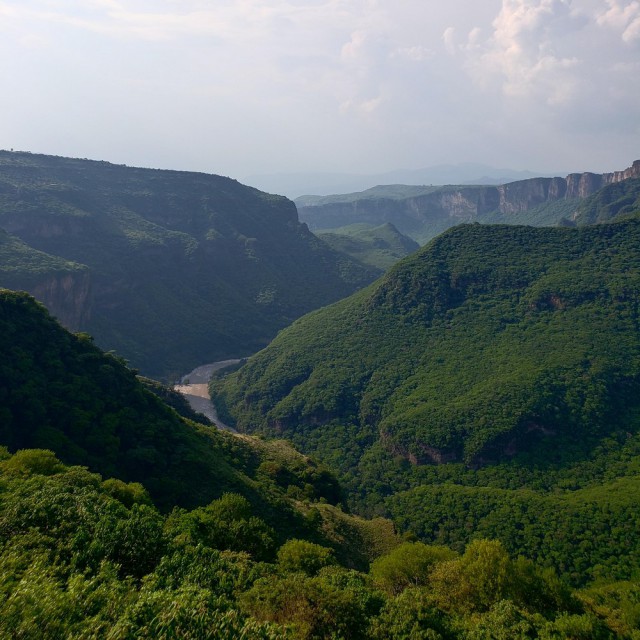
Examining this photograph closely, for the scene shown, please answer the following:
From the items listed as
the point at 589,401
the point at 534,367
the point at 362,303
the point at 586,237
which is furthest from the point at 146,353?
the point at 586,237

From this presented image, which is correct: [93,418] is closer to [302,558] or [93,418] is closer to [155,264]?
[302,558]

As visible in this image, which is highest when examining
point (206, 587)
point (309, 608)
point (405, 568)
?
point (206, 587)

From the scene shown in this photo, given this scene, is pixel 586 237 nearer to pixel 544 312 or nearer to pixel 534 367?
pixel 544 312

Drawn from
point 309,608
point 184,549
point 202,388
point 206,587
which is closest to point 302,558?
point 184,549

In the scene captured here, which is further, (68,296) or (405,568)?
(68,296)

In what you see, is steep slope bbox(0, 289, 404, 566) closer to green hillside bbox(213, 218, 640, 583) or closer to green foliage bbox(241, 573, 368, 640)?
green foliage bbox(241, 573, 368, 640)

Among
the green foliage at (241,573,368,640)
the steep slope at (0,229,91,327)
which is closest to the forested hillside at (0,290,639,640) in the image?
the green foliage at (241,573,368,640)
